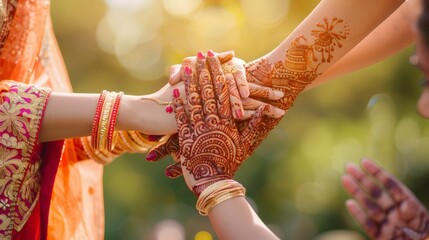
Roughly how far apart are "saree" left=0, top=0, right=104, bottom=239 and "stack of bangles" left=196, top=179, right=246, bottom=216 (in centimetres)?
27

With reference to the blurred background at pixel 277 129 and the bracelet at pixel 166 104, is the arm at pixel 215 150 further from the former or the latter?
the blurred background at pixel 277 129

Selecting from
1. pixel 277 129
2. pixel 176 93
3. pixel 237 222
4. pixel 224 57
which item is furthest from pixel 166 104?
pixel 277 129

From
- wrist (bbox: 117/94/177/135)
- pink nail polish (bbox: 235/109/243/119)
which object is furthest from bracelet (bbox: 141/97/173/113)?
pink nail polish (bbox: 235/109/243/119)

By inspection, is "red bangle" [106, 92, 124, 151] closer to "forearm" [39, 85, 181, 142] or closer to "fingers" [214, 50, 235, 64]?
"forearm" [39, 85, 181, 142]

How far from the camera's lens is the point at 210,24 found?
2662mm

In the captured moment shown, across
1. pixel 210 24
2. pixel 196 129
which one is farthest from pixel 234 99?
pixel 210 24

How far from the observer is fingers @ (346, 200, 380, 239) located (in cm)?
89

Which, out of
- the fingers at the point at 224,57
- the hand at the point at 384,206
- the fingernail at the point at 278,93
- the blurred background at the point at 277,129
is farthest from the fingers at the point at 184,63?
the blurred background at the point at 277,129

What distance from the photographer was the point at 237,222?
1193mm

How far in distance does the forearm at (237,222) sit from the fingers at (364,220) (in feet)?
0.94

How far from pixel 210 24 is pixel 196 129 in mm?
1425

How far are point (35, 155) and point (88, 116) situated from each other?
0.37 feet

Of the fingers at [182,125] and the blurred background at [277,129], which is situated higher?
the blurred background at [277,129]

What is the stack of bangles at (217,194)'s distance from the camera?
121 centimetres
